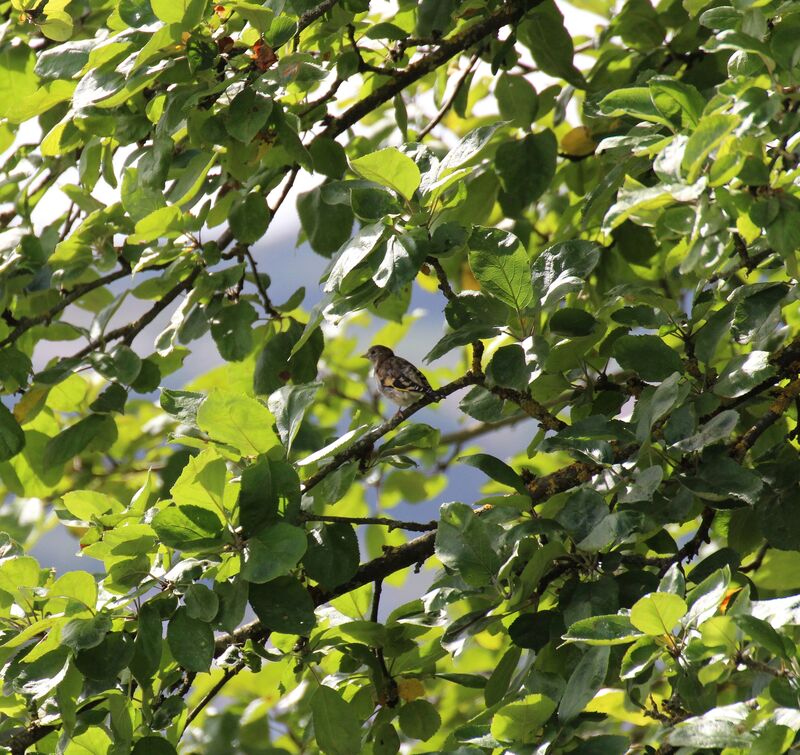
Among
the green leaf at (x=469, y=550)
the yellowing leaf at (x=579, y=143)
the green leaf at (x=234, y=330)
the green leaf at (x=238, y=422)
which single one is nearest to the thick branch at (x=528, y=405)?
the green leaf at (x=469, y=550)

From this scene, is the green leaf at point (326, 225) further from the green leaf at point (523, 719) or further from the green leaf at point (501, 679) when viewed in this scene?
the green leaf at point (523, 719)

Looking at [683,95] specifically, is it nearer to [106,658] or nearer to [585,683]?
[585,683]

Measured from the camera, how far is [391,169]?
3.81 ft

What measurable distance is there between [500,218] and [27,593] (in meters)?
1.61

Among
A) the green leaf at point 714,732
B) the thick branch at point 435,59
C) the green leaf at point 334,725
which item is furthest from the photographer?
the thick branch at point 435,59

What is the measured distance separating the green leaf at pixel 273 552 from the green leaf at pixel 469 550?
152 mm

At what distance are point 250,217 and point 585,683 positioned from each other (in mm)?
1007

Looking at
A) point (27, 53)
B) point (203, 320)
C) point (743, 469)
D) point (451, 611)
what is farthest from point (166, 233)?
point (743, 469)

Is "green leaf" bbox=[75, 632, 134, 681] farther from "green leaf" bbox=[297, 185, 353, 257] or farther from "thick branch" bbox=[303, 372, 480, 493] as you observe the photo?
"green leaf" bbox=[297, 185, 353, 257]

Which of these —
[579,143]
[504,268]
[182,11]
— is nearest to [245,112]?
[182,11]

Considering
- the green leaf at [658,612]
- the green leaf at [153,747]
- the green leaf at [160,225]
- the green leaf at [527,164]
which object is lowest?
the green leaf at [658,612]

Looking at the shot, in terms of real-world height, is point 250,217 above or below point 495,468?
above

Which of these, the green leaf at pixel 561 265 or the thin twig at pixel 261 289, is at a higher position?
the thin twig at pixel 261 289

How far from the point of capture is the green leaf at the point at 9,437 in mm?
1730
